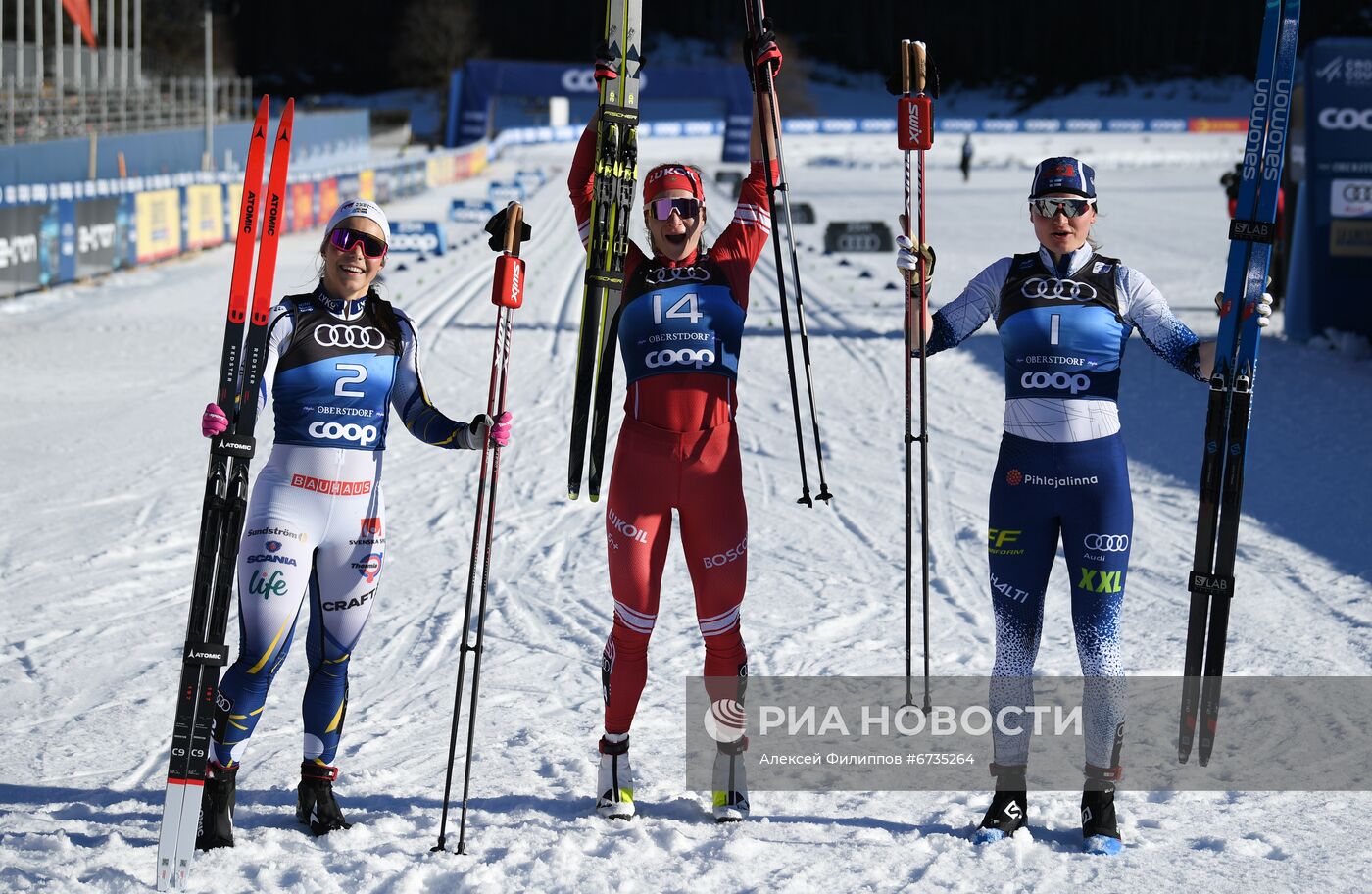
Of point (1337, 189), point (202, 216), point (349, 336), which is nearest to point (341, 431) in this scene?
point (349, 336)

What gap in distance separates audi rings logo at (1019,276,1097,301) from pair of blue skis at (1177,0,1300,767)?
0.46m

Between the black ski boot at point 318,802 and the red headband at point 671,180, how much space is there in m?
2.21

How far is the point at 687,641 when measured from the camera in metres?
A: 6.87

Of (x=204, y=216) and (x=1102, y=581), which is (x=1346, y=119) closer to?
(x=1102, y=581)

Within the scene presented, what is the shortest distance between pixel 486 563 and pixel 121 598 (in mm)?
3533

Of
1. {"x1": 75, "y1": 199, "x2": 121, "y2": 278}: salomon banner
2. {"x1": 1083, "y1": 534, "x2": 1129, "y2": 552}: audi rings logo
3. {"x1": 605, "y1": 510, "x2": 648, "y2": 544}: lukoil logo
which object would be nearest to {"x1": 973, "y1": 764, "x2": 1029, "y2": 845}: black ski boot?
{"x1": 1083, "y1": 534, "x2": 1129, "y2": 552}: audi rings logo

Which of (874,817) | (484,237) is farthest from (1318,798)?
(484,237)

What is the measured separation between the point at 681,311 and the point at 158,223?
20.0 m

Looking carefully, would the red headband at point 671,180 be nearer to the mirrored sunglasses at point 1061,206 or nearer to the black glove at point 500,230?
the black glove at point 500,230

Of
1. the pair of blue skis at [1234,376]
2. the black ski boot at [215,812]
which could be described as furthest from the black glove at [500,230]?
the pair of blue skis at [1234,376]

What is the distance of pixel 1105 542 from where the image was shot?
4418mm

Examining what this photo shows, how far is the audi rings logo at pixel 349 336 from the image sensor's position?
4457mm

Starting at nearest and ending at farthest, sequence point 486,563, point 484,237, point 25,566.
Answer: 1. point 486,563
2. point 25,566
3. point 484,237

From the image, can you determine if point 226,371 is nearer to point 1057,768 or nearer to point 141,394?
point 1057,768
